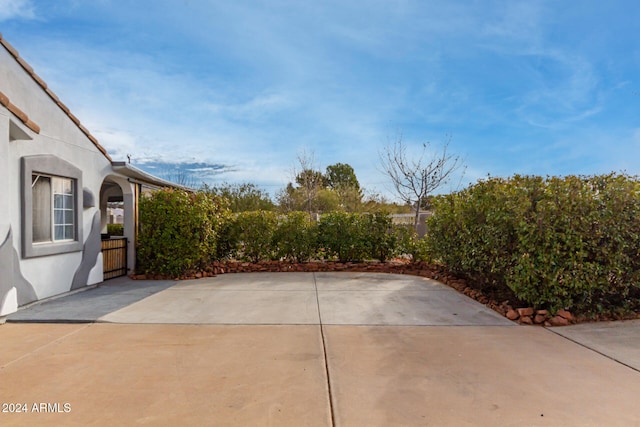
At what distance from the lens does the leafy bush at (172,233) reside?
8086 millimetres

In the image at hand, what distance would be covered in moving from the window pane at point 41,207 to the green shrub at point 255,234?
410 cm

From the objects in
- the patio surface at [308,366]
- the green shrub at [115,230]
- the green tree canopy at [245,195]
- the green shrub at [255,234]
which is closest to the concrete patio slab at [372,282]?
the patio surface at [308,366]

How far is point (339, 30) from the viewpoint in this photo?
9562mm

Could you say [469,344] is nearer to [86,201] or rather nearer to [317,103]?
[86,201]

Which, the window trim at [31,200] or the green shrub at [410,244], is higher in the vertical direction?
the window trim at [31,200]

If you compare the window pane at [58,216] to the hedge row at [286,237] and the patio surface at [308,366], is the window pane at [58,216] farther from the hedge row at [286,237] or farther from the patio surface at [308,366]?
the hedge row at [286,237]

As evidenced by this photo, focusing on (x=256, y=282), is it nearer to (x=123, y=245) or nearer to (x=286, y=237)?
(x=286, y=237)

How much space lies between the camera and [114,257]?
27.1 ft

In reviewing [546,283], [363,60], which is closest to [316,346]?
[546,283]

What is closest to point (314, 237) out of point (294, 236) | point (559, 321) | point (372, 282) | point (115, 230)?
point (294, 236)

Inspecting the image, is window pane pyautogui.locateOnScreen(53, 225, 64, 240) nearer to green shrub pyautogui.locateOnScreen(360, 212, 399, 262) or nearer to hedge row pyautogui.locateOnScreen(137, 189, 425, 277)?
hedge row pyautogui.locateOnScreen(137, 189, 425, 277)

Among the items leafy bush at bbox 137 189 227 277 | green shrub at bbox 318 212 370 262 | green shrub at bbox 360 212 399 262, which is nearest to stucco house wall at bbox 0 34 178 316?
leafy bush at bbox 137 189 227 277

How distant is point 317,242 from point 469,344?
5.97 metres

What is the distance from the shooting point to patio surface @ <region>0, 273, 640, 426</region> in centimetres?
255
